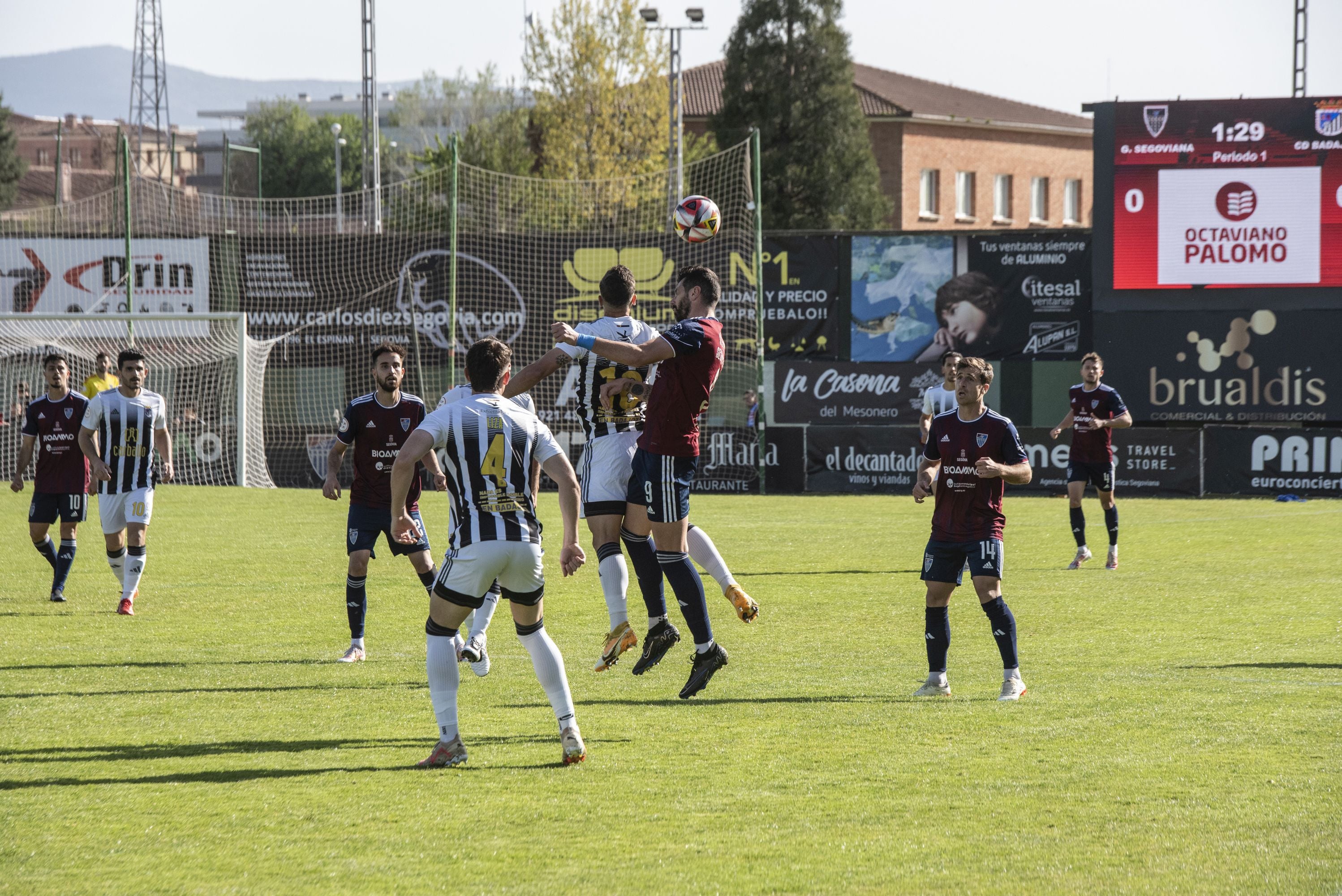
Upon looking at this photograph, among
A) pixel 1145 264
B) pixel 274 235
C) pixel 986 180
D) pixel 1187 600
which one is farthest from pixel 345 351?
pixel 986 180

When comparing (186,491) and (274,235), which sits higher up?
(274,235)

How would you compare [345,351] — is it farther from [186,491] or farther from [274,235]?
[186,491]

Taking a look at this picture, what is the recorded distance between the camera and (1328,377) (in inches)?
1099

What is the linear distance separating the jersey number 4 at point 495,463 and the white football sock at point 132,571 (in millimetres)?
7034

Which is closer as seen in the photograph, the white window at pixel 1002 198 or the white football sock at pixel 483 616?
the white football sock at pixel 483 616

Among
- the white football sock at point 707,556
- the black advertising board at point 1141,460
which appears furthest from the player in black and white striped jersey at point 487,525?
the black advertising board at point 1141,460

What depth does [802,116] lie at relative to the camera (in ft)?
163

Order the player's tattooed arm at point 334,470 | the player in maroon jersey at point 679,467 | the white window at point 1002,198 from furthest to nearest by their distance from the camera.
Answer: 1. the white window at point 1002,198
2. the player's tattooed arm at point 334,470
3. the player in maroon jersey at point 679,467

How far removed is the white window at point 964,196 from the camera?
6219 cm

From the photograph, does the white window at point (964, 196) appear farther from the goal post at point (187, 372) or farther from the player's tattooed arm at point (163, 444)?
the player's tattooed arm at point (163, 444)

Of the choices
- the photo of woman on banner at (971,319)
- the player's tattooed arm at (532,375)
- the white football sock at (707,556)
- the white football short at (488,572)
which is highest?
the photo of woman on banner at (971,319)

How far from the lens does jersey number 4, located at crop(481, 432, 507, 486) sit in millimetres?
6668

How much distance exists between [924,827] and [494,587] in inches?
157

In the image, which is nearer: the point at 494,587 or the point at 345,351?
the point at 494,587
